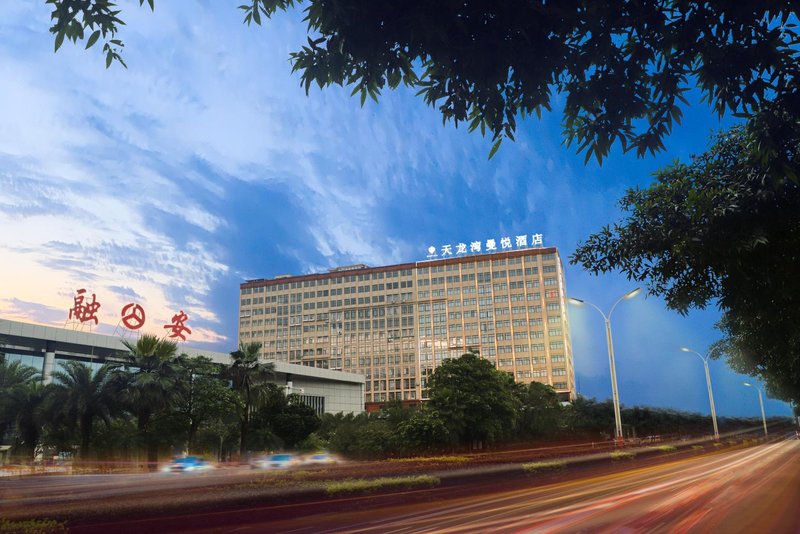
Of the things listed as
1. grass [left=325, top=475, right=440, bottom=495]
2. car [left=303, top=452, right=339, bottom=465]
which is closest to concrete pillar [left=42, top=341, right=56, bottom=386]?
car [left=303, top=452, right=339, bottom=465]

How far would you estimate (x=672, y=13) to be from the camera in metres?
3.90

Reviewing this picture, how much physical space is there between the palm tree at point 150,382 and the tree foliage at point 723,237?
27.5m

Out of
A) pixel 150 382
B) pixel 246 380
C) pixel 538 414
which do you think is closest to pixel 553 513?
pixel 150 382

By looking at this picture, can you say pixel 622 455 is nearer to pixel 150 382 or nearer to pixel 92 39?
pixel 92 39

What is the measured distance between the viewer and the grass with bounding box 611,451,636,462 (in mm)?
20842

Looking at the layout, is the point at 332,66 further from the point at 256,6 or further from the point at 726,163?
the point at 726,163

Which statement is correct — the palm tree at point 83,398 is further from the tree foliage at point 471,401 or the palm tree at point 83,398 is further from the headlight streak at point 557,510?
the headlight streak at point 557,510

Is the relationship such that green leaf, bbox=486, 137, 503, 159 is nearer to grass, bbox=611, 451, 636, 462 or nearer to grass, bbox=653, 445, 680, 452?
grass, bbox=611, 451, 636, 462

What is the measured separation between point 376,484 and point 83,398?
2517cm

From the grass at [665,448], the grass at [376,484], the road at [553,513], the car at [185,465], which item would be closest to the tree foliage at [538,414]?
the grass at [665,448]

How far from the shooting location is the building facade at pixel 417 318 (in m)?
108

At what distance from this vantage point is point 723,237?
8.07 meters

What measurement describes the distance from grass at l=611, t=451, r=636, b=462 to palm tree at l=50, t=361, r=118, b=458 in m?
25.5

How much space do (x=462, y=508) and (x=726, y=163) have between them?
808 centimetres
